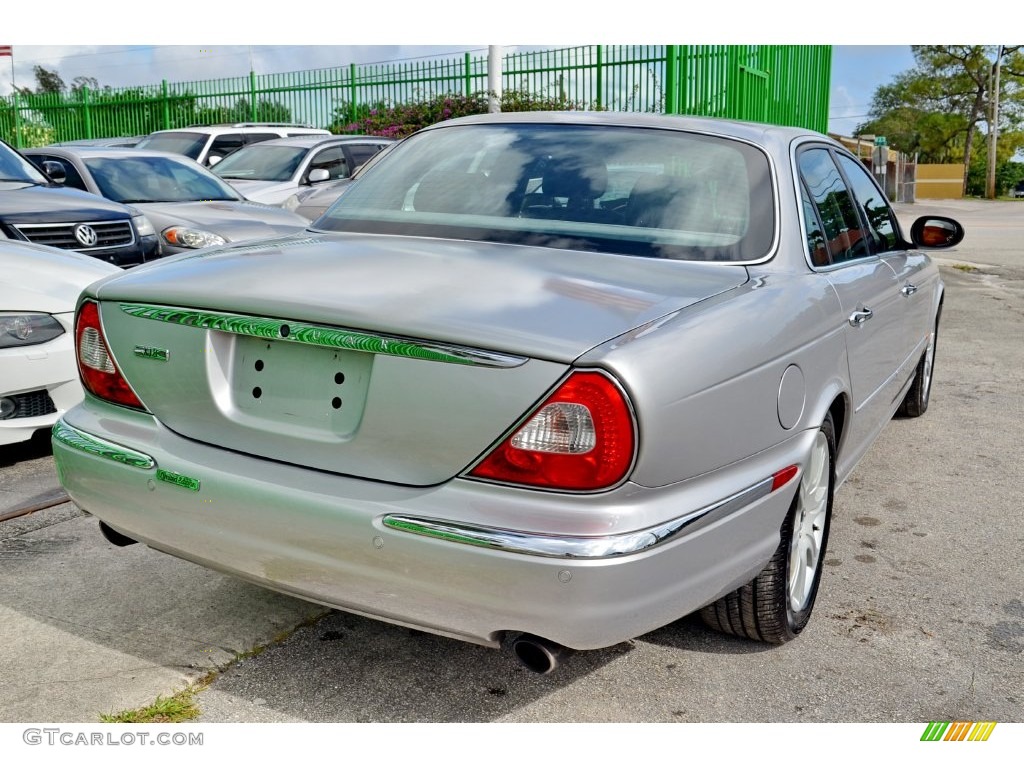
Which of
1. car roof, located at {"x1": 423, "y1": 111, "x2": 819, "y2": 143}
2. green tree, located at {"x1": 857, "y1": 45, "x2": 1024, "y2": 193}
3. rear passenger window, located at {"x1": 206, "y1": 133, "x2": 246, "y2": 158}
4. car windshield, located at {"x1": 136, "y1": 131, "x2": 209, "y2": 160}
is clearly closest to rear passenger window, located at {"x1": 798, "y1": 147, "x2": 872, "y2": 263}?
car roof, located at {"x1": 423, "y1": 111, "x2": 819, "y2": 143}

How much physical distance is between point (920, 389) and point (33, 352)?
4462 millimetres

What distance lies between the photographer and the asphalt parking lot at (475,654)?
2.78 meters

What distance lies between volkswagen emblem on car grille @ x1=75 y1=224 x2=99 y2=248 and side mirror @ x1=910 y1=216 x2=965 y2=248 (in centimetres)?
519

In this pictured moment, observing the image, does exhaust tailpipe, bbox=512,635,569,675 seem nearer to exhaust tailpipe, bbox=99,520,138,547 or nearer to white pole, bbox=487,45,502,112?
exhaust tailpipe, bbox=99,520,138,547

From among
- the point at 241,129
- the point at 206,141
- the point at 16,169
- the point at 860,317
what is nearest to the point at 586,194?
the point at 860,317

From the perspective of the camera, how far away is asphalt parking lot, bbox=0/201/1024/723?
2.78m

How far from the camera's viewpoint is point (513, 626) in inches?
91.4

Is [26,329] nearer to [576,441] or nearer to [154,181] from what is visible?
[576,441]

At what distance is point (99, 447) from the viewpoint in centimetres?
281

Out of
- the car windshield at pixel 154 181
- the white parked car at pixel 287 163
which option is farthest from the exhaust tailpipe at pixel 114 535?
the white parked car at pixel 287 163

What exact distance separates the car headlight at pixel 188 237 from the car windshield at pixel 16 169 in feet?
3.14

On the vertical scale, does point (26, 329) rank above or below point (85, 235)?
below

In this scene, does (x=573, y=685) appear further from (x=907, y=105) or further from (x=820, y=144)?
(x=907, y=105)

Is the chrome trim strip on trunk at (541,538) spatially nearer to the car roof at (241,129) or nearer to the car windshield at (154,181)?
the car windshield at (154,181)
